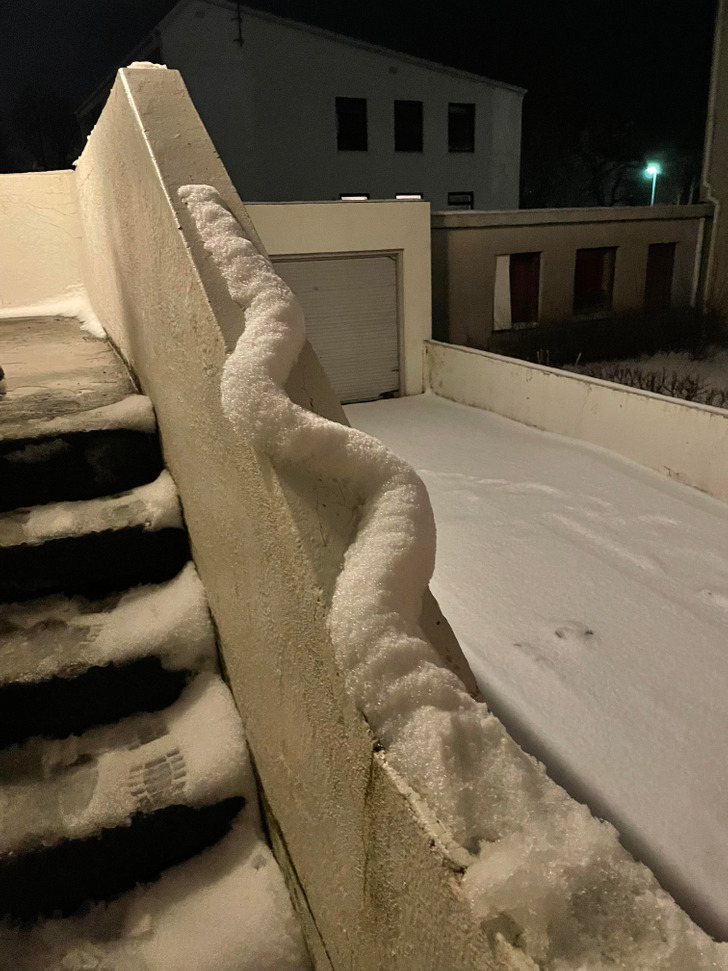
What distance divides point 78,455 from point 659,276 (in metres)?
13.3

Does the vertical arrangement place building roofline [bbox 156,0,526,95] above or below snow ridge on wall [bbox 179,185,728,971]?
above

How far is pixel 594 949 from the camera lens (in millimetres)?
847

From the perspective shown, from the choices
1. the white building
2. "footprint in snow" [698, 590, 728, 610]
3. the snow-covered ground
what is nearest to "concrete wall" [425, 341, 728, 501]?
the snow-covered ground

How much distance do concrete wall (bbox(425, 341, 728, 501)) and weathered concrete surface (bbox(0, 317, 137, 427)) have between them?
180 inches

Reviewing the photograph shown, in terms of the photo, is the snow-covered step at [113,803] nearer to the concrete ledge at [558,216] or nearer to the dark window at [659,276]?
the concrete ledge at [558,216]

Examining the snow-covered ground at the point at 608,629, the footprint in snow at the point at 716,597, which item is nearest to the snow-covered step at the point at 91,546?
the snow-covered ground at the point at 608,629

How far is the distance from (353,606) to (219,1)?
16563mm

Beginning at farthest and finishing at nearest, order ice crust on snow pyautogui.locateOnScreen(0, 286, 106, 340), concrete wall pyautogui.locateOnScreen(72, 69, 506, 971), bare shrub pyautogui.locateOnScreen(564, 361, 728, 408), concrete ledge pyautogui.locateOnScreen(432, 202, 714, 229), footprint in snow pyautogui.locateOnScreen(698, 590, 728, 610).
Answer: concrete ledge pyautogui.locateOnScreen(432, 202, 714, 229) → bare shrub pyautogui.locateOnScreen(564, 361, 728, 408) → ice crust on snow pyautogui.locateOnScreen(0, 286, 106, 340) → footprint in snow pyautogui.locateOnScreen(698, 590, 728, 610) → concrete wall pyautogui.locateOnScreen(72, 69, 506, 971)

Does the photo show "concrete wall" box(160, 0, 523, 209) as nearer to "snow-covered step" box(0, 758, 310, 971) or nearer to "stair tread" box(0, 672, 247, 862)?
"stair tread" box(0, 672, 247, 862)

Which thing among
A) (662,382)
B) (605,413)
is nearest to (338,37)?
(662,382)

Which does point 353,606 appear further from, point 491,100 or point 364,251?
point 491,100

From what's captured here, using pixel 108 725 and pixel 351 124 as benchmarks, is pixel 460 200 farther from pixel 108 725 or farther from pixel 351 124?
pixel 108 725

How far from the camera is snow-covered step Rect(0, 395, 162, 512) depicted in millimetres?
2156

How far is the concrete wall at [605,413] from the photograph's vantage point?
17.5ft
